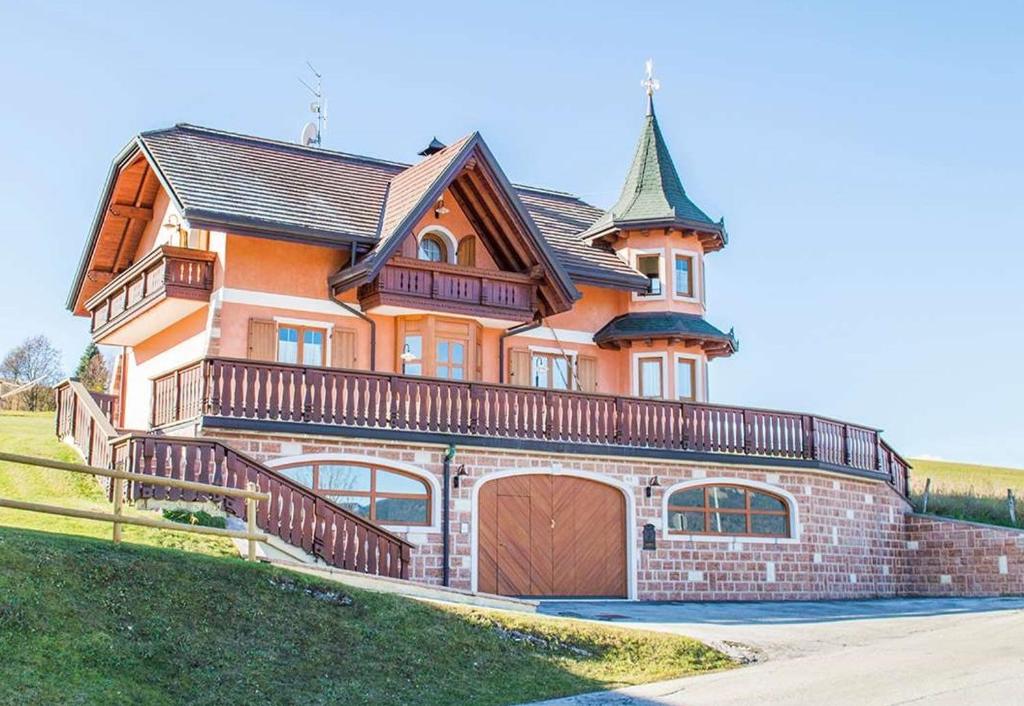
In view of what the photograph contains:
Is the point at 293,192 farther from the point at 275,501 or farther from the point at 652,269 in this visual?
the point at 275,501

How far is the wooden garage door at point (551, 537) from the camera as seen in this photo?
76.5ft

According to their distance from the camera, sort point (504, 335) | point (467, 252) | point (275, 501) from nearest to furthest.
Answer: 1. point (275, 501)
2. point (467, 252)
3. point (504, 335)

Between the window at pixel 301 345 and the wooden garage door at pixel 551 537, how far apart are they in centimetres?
501

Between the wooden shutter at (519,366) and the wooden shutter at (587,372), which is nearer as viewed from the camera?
the wooden shutter at (519,366)

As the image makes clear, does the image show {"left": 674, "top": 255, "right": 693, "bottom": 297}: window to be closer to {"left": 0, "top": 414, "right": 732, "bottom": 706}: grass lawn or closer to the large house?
the large house

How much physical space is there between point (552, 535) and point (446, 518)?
2454 mm

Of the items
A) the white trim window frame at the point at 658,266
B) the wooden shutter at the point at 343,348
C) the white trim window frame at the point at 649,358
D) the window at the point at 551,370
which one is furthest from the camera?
the white trim window frame at the point at 658,266

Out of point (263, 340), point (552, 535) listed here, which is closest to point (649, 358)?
point (552, 535)

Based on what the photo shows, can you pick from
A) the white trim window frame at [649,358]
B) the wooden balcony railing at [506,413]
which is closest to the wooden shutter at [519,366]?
the white trim window frame at [649,358]

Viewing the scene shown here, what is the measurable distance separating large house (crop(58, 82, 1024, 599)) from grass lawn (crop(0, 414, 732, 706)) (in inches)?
164

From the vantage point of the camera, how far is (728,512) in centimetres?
2606

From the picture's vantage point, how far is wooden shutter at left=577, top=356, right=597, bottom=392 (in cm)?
2969

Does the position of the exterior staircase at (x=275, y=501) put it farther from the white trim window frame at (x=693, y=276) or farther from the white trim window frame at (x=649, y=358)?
the white trim window frame at (x=693, y=276)

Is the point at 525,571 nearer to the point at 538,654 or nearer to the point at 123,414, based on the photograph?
the point at 538,654
